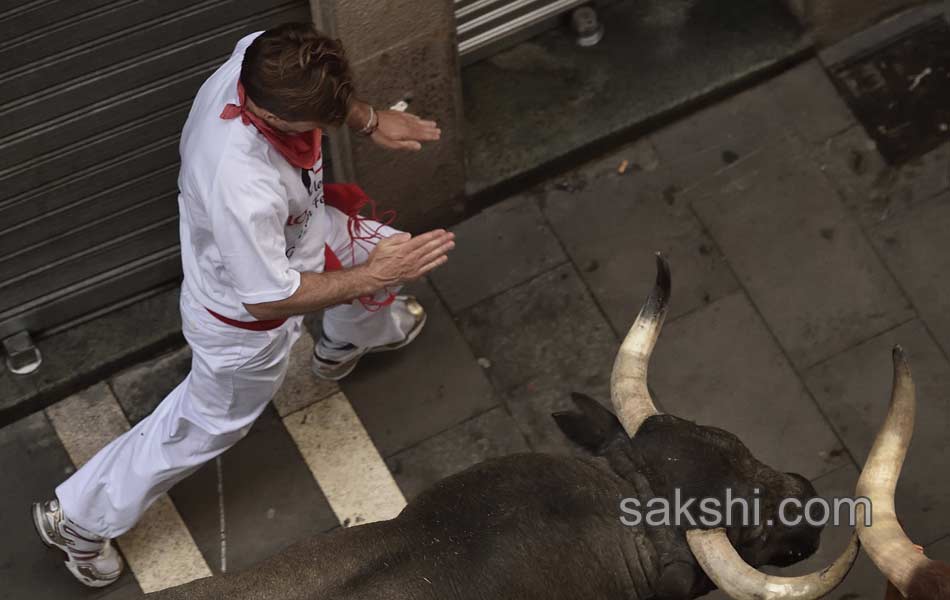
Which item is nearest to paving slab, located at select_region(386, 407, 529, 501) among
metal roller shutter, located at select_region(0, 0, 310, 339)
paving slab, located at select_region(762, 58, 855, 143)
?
metal roller shutter, located at select_region(0, 0, 310, 339)

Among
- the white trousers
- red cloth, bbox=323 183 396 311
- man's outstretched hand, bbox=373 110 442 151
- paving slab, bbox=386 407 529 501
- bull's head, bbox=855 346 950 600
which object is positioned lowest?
paving slab, bbox=386 407 529 501

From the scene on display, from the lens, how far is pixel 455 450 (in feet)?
23.5

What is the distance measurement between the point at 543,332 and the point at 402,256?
2.02 metres

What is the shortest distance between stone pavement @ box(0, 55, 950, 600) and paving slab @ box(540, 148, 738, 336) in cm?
1

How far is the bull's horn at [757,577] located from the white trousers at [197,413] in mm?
2020

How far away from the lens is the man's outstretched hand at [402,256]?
5.54 m

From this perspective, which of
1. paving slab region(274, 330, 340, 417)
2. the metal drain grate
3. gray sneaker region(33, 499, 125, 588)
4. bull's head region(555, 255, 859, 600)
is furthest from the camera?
the metal drain grate

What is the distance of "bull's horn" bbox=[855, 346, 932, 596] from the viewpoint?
15.6 feet

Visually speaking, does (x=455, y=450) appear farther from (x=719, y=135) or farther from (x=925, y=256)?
(x=925, y=256)

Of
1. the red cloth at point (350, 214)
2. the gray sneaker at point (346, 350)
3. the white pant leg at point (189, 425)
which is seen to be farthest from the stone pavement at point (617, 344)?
the red cloth at point (350, 214)

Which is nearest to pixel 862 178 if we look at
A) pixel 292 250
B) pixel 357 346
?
pixel 357 346

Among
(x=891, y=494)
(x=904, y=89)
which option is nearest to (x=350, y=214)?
(x=891, y=494)

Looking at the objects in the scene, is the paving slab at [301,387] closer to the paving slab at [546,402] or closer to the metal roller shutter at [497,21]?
the paving slab at [546,402]

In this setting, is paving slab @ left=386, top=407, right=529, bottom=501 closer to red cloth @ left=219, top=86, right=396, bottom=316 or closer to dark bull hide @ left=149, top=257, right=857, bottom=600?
red cloth @ left=219, top=86, right=396, bottom=316
